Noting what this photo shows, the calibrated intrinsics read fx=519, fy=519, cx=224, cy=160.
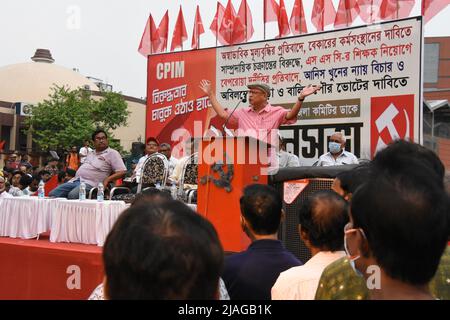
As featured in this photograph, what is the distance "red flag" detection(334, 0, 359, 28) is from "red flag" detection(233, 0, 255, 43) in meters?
2.07

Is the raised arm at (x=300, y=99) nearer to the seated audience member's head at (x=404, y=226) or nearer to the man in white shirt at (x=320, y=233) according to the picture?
the man in white shirt at (x=320, y=233)

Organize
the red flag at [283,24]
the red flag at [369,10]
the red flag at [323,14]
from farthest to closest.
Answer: the red flag at [283,24] < the red flag at [323,14] < the red flag at [369,10]

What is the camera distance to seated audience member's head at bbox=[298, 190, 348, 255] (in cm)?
226

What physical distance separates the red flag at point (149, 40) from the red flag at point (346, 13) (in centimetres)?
475

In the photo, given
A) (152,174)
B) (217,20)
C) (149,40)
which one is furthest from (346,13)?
(152,174)

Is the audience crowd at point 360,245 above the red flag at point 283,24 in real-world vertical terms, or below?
below

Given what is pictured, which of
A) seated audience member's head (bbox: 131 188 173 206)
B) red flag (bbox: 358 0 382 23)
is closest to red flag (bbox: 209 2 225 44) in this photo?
red flag (bbox: 358 0 382 23)

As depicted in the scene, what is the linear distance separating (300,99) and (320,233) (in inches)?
107

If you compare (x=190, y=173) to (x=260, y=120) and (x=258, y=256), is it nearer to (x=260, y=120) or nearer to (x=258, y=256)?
(x=260, y=120)

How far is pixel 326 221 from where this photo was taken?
2283 mm

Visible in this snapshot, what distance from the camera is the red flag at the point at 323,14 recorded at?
33.1ft

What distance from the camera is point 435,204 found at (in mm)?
1225

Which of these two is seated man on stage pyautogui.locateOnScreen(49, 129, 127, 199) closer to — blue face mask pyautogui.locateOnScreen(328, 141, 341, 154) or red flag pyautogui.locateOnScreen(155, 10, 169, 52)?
blue face mask pyautogui.locateOnScreen(328, 141, 341, 154)

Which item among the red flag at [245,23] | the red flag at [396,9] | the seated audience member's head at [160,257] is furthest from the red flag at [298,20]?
the seated audience member's head at [160,257]
